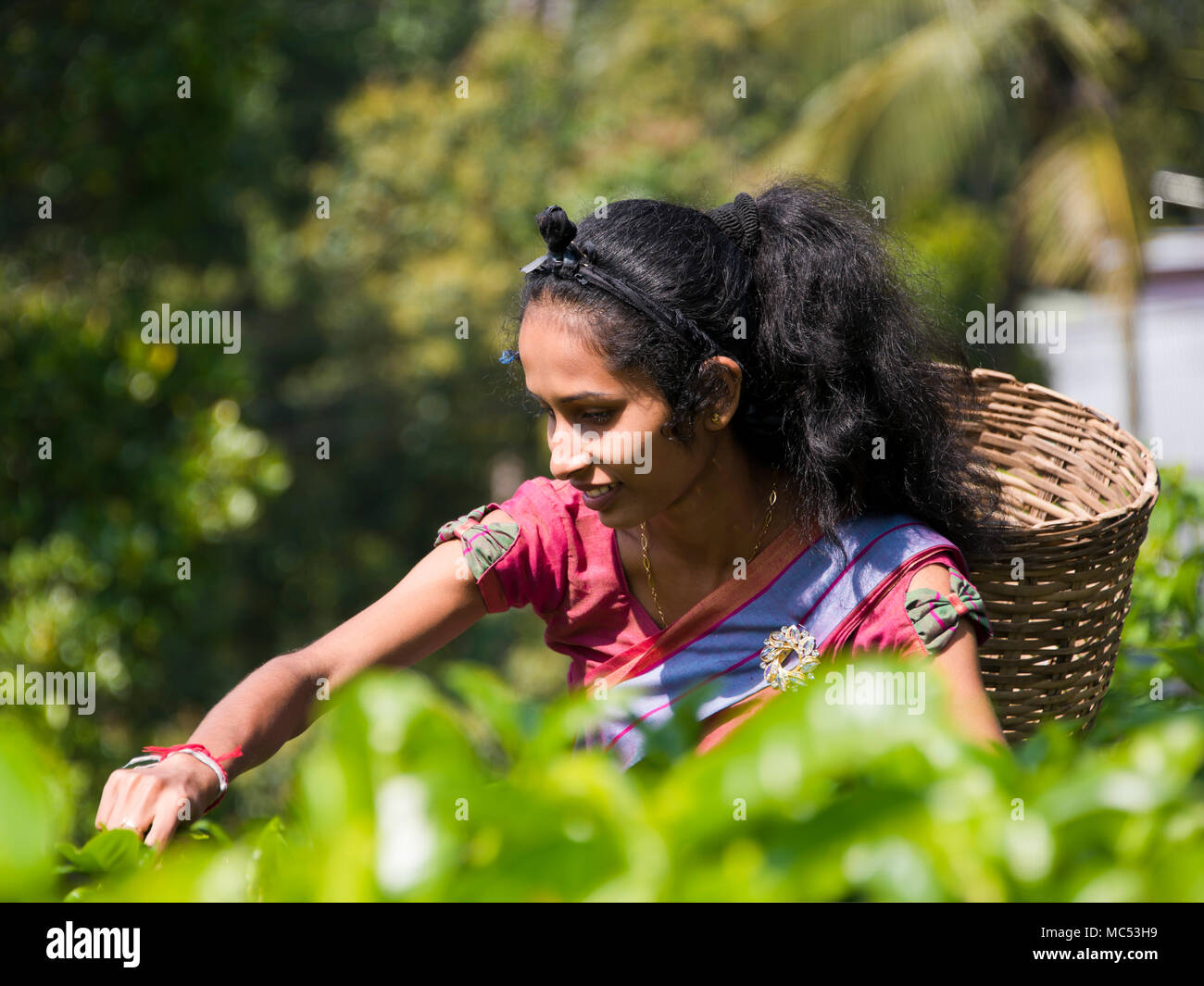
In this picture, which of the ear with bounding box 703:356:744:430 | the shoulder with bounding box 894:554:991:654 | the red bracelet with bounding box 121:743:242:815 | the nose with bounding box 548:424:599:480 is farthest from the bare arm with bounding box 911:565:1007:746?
the red bracelet with bounding box 121:743:242:815

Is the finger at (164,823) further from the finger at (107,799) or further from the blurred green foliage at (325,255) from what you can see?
the blurred green foliage at (325,255)

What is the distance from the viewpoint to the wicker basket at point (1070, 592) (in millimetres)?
1871

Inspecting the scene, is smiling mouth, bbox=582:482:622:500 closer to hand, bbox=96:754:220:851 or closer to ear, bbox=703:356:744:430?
ear, bbox=703:356:744:430

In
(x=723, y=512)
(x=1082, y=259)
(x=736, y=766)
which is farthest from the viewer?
(x=1082, y=259)

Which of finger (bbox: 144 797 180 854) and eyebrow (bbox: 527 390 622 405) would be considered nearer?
finger (bbox: 144 797 180 854)

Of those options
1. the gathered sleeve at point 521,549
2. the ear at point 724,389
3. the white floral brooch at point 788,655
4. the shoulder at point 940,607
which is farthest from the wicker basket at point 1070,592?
the gathered sleeve at point 521,549

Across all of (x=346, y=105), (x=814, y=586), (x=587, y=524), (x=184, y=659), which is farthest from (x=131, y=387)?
(x=346, y=105)

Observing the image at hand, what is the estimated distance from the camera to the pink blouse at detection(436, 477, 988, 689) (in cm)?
202

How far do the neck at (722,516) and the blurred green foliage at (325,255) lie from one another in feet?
1.60

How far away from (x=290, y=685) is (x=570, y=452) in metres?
0.50

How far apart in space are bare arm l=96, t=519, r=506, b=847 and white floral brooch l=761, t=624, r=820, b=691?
1.49 feet

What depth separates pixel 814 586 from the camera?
6.40ft
